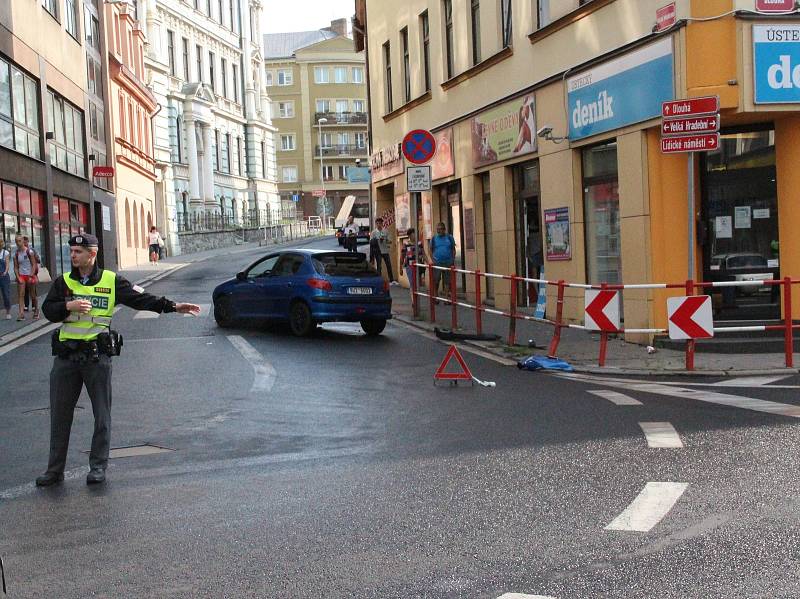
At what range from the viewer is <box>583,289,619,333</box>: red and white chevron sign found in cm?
1416

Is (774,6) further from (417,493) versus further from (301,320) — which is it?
(417,493)

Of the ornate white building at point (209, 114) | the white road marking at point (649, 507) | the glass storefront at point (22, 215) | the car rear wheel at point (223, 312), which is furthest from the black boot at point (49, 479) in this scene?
the ornate white building at point (209, 114)

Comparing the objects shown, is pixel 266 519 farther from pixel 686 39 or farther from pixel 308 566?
pixel 686 39

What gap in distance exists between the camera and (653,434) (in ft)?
28.9

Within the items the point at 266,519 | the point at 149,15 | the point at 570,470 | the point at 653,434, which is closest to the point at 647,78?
the point at 653,434

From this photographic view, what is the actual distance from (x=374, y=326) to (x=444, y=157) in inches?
324

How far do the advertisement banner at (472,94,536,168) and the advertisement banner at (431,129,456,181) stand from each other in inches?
66.3

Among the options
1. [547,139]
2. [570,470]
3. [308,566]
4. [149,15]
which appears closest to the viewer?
[308,566]

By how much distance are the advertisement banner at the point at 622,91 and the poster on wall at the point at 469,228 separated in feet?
A: 20.0

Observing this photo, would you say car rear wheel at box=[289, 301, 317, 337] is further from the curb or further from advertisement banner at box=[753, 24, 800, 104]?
advertisement banner at box=[753, 24, 800, 104]

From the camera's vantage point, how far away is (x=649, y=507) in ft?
20.9

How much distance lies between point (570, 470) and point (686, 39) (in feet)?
29.7

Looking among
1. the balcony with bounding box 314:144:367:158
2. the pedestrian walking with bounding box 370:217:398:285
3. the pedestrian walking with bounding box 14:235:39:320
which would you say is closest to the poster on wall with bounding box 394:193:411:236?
the pedestrian walking with bounding box 370:217:398:285

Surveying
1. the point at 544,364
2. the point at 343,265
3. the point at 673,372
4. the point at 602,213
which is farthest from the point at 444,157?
the point at 673,372
